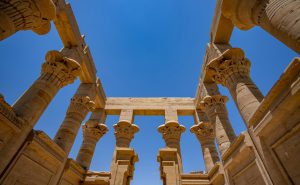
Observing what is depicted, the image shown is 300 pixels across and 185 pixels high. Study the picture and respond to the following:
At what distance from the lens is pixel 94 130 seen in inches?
481

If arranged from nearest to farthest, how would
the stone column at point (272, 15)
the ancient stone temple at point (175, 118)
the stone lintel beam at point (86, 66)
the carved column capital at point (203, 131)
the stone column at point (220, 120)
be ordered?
1. the stone column at point (272, 15)
2. the ancient stone temple at point (175, 118)
3. the stone column at point (220, 120)
4. the stone lintel beam at point (86, 66)
5. the carved column capital at point (203, 131)

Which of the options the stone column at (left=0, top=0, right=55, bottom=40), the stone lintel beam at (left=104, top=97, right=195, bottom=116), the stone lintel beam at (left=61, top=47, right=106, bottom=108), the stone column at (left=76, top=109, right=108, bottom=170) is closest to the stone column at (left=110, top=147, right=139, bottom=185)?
the stone column at (left=76, top=109, right=108, bottom=170)

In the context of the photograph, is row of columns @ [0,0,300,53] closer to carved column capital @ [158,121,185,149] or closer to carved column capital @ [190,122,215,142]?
carved column capital @ [158,121,185,149]

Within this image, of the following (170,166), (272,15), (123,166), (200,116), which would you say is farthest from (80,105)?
(272,15)

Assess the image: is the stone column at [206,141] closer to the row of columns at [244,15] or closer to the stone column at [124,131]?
the stone column at [124,131]

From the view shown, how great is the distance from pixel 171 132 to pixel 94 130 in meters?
5.18

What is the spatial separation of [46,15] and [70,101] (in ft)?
18.4

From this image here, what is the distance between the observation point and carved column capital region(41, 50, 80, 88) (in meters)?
7.82

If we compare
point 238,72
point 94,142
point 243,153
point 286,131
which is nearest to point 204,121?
point 238,72

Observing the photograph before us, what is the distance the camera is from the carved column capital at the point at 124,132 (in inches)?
466

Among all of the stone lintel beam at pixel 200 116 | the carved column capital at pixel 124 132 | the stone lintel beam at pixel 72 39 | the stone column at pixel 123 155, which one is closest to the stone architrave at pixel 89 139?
the carved column capital at pixel 124 132

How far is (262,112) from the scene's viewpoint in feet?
16.3

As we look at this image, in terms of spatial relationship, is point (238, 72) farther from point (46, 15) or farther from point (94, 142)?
point (94, 142)

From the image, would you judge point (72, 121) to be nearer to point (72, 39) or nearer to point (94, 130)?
point (94, 130)
